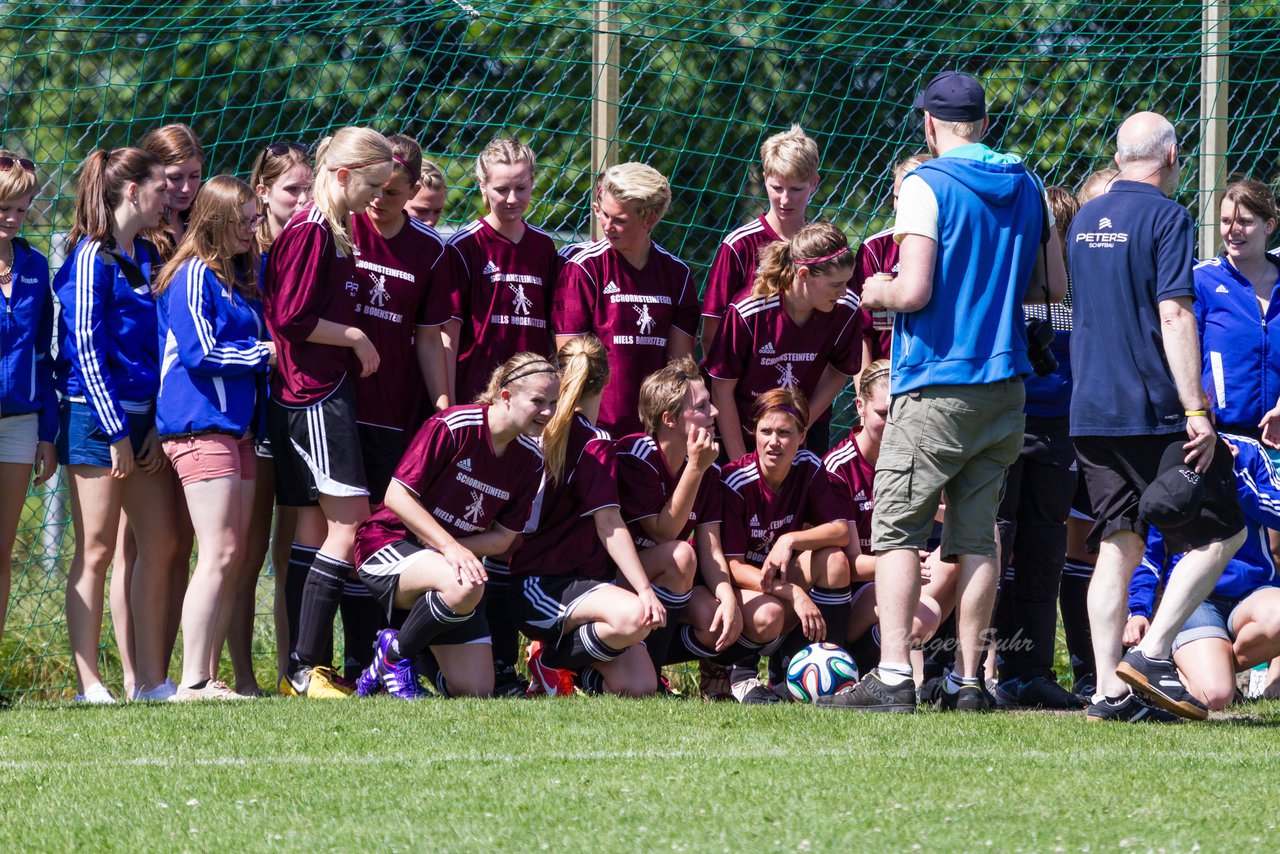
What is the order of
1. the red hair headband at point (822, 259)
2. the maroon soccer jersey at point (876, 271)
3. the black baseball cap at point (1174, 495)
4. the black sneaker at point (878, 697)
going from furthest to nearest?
the maroon soccer jersey at point (876, 271)
the red hair headband at point (822, 259)
the black sneaker at point (878, 697)
the black baseball cap at point (1174, 495)

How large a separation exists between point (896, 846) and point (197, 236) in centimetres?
335

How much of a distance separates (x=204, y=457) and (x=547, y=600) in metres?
1.22

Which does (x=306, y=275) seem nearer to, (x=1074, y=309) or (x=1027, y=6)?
(x=1074, y=309)

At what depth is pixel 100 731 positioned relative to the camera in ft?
14.4

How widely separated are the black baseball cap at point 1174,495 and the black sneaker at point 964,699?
76cm

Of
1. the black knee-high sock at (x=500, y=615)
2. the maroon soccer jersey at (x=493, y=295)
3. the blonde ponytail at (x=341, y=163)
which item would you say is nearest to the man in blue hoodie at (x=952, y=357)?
the black knee-high sock at (x=500, y=615)

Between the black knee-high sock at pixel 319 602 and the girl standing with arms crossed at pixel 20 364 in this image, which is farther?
the black knee-high sock at pixel 319 602

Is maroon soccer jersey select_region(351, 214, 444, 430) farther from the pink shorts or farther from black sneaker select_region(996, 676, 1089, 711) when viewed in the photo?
black sneaker select_region(996, 676, 1089, 711)

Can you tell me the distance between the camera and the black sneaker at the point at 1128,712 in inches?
186

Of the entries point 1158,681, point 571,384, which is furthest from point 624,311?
point 1158,681

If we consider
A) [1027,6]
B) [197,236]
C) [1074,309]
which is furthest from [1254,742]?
[1027,6]

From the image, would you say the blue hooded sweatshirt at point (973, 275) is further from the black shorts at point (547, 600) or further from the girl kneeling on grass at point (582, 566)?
the black shorts at point (547, 600)

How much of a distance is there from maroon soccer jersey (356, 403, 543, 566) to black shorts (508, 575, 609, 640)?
9.2 inches

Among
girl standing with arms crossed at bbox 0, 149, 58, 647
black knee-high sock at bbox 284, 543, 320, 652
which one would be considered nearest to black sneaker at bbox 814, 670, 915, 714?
black knee-high sock at bbox 284, 543, 320, 652
